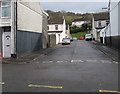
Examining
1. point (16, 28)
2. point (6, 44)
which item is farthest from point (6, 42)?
point (16, 28)

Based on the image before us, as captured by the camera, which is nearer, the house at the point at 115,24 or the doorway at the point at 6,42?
the doorway at the point at 6,42

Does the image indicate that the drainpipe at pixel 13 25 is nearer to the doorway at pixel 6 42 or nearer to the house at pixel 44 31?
the doorway at pixel 6 42

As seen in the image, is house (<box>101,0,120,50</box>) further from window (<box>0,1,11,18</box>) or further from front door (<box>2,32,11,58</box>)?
front door (<box>2,32,11,58</box>)

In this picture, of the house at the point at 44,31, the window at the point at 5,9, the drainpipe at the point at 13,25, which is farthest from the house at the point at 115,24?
the window at the point at 5,9

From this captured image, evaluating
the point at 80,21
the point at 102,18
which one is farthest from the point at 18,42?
the point at 80,21

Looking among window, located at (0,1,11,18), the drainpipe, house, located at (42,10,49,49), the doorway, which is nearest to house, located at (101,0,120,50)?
house, located at (42,10,49,49)

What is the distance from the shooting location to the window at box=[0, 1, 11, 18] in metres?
15.8

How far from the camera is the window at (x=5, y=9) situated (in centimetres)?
1576

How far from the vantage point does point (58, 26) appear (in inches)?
2196

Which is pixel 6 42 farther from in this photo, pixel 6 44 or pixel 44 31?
pixel 44 31

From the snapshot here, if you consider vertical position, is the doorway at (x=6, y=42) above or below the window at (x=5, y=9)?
below

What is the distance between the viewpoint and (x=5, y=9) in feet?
52.3

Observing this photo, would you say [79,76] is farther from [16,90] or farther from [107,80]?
[16,90]

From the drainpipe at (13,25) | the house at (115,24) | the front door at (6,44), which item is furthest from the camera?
the house at (115,24)
